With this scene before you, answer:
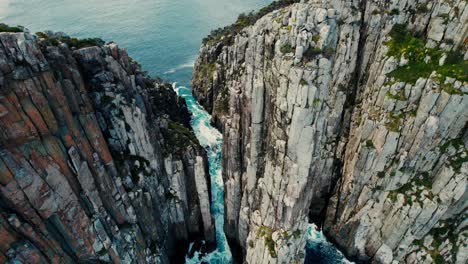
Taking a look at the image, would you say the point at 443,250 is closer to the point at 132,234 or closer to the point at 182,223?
the point at 182,223

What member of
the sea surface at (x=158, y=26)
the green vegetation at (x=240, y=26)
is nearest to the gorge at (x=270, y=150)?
the sea surface at (x=158, y=26)

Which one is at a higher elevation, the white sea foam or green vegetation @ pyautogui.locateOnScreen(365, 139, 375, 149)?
the white sea foam

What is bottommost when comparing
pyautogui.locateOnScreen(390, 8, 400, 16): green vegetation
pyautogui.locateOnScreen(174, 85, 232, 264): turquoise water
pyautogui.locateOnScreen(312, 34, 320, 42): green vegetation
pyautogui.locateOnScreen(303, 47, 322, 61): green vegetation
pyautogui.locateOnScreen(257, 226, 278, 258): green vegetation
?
pyautogui.locateOnScreen(174, 85, 232, 264): turquoise water

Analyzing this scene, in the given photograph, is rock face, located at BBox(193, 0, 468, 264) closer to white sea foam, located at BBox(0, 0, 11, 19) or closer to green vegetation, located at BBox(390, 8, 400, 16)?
green vegetation, located at BBox(390, 8, 400, 16)

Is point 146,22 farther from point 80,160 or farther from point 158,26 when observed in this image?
point 80,160

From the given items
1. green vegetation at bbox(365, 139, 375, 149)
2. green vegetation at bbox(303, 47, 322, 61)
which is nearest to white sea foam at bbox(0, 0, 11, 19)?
green vegetation at bbox(303, 47, 322, 61)

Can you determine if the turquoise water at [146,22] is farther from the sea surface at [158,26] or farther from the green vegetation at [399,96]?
the green vegetation at [399,96]
